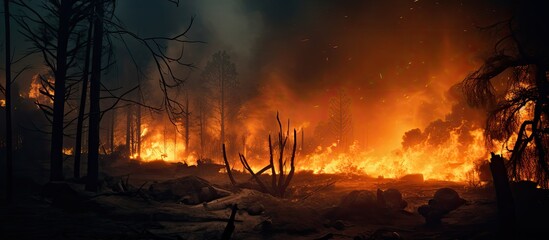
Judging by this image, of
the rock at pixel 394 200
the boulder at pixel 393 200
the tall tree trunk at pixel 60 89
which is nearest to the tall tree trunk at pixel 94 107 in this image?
the tall tree trunk at pixel 60 89

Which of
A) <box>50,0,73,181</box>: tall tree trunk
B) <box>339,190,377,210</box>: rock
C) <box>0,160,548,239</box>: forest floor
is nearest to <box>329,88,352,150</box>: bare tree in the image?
<box>0,160,548,239</box>: forest floor

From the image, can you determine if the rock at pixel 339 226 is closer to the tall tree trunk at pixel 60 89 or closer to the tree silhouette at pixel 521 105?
the tree silhouette at pixel 521 105

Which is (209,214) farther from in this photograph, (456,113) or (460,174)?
(456,113)

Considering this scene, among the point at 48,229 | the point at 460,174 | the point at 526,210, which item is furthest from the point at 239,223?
the point at 460,174

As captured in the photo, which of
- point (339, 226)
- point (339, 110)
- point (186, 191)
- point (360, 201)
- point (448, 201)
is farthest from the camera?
point (339, 110)

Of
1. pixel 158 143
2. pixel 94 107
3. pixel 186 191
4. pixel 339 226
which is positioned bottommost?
pixel 339 226

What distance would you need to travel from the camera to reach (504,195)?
776 centimetres

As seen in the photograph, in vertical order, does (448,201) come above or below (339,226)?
above

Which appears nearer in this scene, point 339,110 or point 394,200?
point 394,200

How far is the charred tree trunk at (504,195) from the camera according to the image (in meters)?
7.68

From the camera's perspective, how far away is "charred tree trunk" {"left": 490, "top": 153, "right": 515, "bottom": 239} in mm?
7684

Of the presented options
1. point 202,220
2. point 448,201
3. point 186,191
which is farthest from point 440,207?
point 186,191

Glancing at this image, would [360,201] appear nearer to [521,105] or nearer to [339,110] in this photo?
[521,105]

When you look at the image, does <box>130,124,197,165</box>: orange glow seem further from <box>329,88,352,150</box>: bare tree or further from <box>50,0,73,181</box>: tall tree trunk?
<box>50,0,73,181</box>: tall tree trunk
